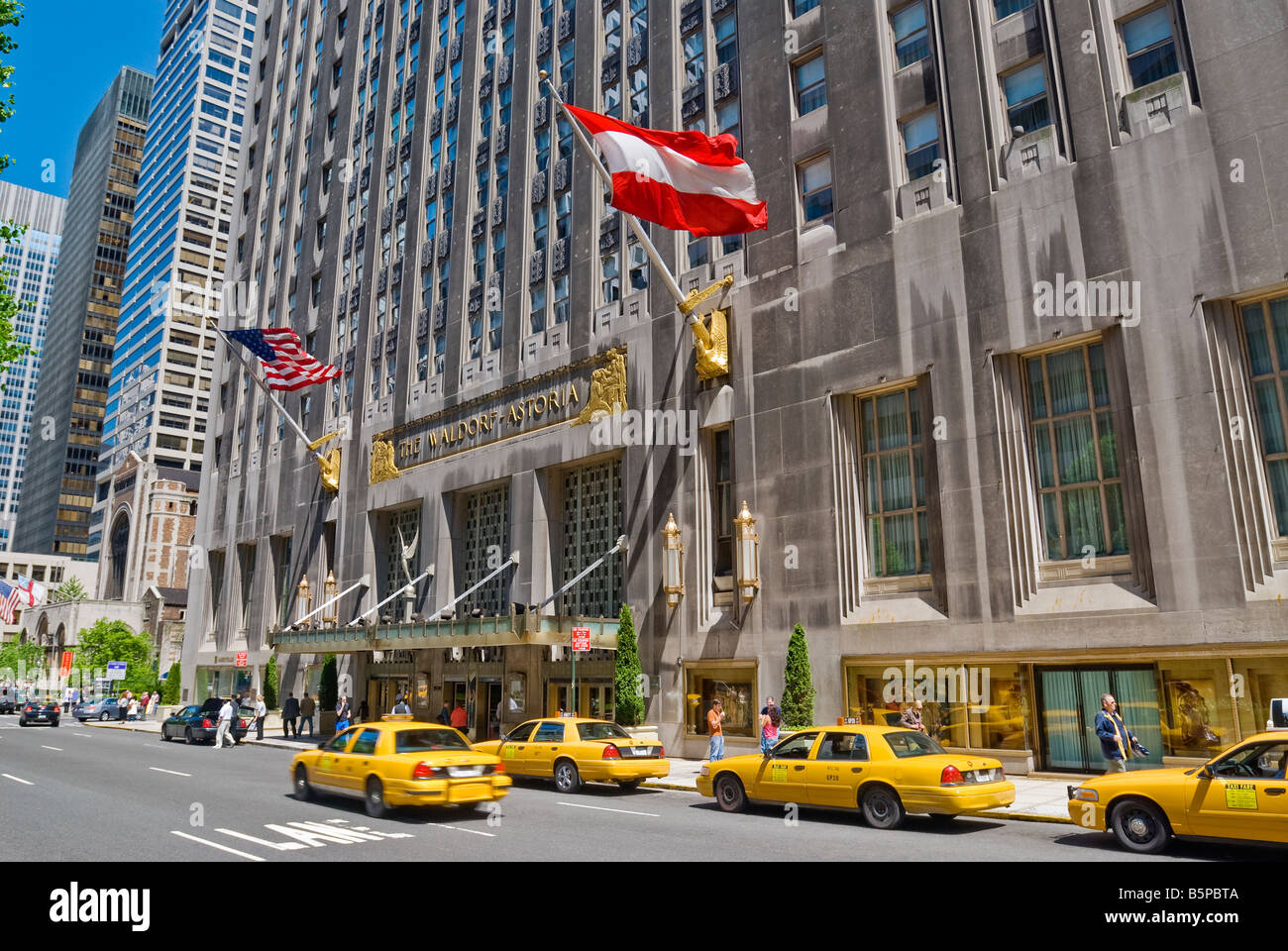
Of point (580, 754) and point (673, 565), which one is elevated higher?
point (673, 565)

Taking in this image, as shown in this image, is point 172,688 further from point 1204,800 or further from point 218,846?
point 1204,800

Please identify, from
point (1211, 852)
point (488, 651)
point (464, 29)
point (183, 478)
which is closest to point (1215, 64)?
point (1211, 852)

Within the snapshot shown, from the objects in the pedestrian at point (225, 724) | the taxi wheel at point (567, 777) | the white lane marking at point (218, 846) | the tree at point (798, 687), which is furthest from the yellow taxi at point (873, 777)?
the pedestrian at point (225, 724)

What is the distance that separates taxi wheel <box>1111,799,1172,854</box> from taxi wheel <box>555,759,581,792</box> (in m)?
10.7

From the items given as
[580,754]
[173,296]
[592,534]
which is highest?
[173,296]

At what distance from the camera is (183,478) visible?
369 feet

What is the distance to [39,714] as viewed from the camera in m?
47.0

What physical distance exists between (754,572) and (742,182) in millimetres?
10963

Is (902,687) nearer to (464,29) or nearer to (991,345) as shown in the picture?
(991,345)

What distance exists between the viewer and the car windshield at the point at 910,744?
14.0m

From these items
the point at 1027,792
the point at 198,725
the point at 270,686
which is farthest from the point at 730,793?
the point at 270,686

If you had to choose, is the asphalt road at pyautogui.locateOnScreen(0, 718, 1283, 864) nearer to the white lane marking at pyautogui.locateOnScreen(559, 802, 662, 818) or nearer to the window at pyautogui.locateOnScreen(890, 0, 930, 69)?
the white lane marking at pyautogui.locateOnScreen(559, 802, 662, 818)

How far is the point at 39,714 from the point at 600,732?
42.3m

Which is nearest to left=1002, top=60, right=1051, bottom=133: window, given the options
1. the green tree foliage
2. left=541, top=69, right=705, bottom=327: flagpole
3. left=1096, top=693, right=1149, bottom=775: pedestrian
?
left=541, top=69, right=705, bottom=327: flagpole
